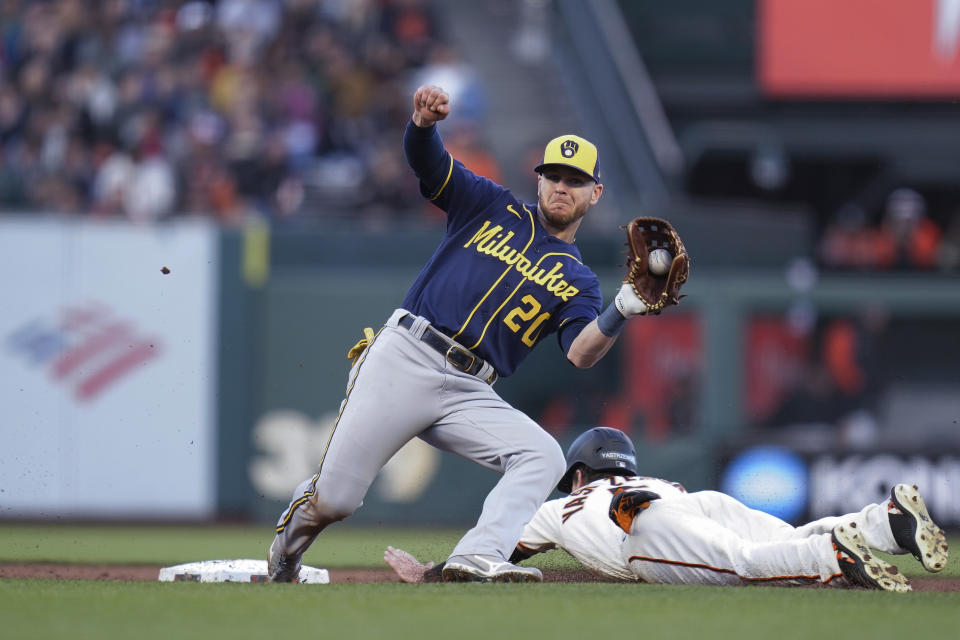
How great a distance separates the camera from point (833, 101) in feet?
48.8

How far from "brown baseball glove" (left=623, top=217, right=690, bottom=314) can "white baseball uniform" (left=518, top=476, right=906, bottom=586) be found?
2.65ft

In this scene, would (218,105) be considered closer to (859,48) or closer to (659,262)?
(859,48)

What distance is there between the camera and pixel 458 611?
4605mm

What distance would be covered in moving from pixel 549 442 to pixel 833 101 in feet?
32.9

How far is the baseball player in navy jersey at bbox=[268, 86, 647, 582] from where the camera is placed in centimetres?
565

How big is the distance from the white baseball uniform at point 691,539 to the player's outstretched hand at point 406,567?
47 centimetres

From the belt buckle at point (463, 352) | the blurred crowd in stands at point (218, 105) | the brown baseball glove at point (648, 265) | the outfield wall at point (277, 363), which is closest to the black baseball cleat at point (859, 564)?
the brown baseball glove at point (648, 265)

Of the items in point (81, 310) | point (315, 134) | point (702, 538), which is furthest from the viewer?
point (315, 134)

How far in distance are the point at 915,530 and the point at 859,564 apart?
9.2 inches

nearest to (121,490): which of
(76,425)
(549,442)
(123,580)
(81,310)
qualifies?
(76,425)

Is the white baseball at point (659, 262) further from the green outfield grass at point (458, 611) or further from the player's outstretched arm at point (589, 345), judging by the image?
the green outfield grass at point (458, 611)

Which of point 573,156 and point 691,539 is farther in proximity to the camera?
point 573,156

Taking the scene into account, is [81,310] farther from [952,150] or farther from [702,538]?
[952,150]

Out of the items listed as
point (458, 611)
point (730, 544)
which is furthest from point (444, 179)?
point (458, 611)
